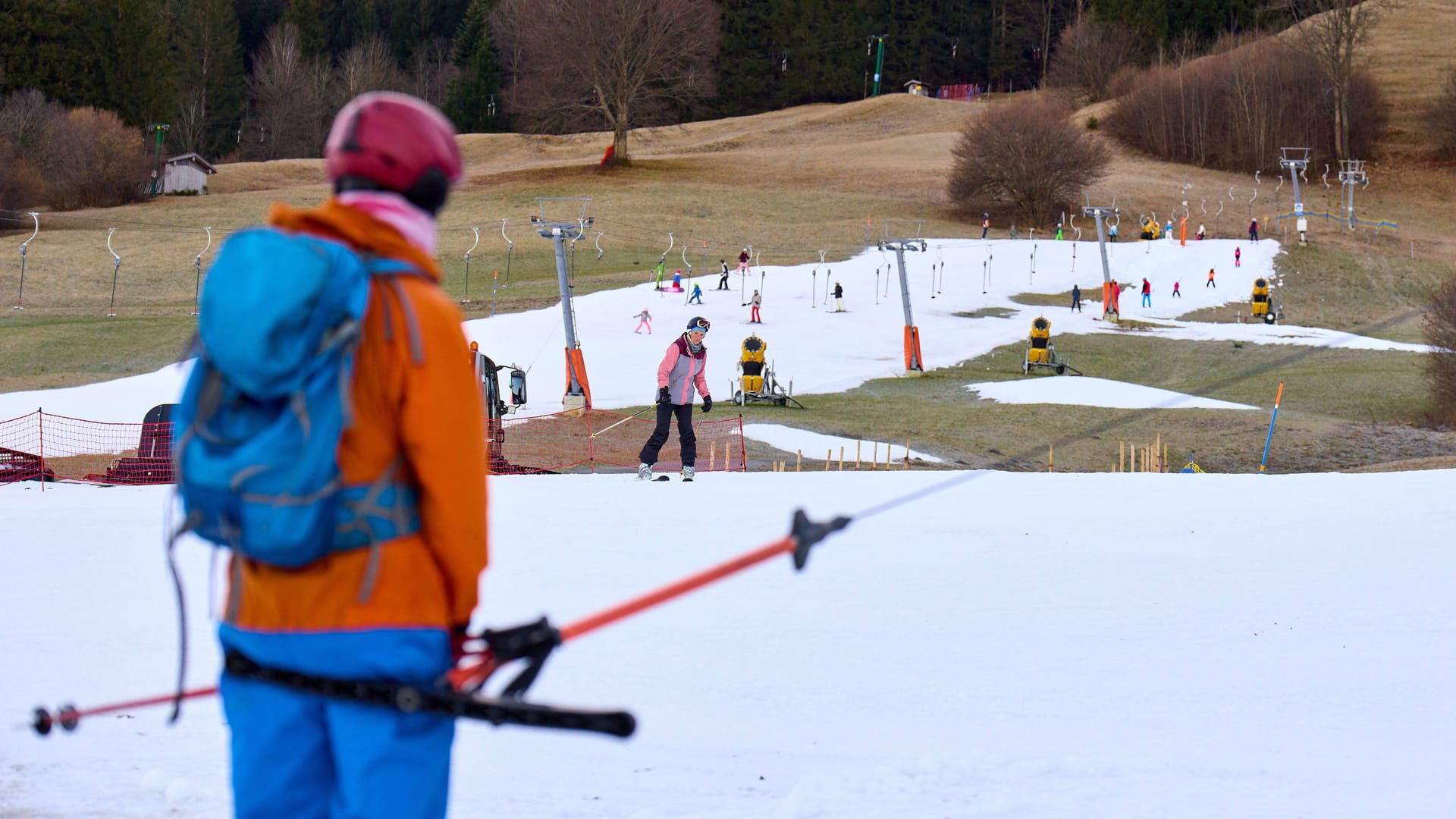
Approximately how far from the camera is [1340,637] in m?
6.98

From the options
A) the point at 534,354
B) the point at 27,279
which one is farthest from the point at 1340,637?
the point at 27,279

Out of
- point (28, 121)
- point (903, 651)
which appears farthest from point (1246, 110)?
point (903, 651)

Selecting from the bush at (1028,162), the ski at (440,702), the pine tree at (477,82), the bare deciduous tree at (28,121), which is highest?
the pine tree at (477,82)

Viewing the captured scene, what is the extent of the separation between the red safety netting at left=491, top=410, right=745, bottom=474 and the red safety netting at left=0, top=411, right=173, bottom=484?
3768 millimetres

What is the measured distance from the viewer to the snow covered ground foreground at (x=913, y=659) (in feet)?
15.8

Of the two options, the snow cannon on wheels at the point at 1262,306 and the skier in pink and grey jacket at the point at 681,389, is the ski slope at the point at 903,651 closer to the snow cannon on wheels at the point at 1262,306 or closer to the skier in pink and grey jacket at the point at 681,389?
the skier in pink and grey jacket at the point at 681,389

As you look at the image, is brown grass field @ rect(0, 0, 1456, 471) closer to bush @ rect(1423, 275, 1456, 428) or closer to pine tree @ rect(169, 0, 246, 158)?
bush @ rect(1423, 275, 1456, 428)

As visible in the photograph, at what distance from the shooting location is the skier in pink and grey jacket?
42.0 feet

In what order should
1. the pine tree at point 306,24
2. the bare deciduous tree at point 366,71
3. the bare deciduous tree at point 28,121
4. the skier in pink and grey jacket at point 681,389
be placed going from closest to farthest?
the skier in pink and grey jacket at point 681,389
the bare deciduous tree at point 28,121
the bare deciduous tree at point 366,71
the pine tree at point 306,24

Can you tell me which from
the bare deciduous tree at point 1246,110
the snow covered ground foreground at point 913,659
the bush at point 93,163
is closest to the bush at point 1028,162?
the bare deciduous tree at point 1246,110

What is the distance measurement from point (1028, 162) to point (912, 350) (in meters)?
30.6

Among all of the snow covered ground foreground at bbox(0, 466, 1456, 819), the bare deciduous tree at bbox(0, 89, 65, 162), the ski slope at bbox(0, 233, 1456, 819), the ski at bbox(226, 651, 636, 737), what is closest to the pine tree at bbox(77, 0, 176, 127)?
the bare deciduous tree at bbox(0, 89, 65, 162)

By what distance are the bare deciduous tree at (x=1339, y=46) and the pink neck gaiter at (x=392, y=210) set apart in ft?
269

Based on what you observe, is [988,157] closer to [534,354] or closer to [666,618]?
[534,354]
